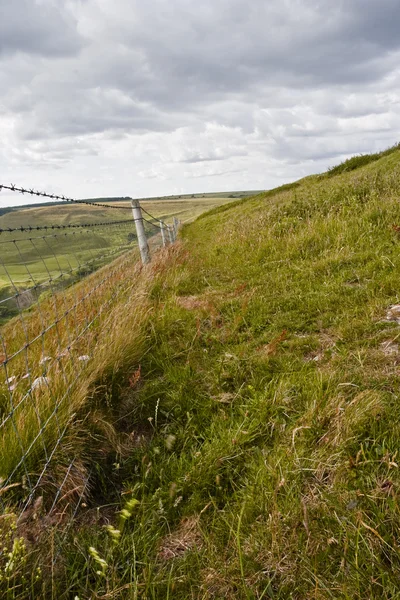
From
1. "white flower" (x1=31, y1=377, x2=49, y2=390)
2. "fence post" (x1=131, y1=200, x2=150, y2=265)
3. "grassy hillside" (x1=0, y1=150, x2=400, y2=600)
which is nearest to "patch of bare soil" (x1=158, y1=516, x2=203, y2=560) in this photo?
"grassy hillside" (x1=0, y1=150, x2=400, y2=600)

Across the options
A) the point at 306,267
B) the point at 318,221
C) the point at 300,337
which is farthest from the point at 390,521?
the point at 318,221

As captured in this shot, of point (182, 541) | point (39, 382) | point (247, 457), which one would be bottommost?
point (182, 541)

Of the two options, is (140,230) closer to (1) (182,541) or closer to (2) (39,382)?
(2) (39,382)

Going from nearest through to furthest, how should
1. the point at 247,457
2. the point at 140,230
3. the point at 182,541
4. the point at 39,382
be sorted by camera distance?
the point at 182,541
the point at 247,457
the point at 39,382
the point at 140,230

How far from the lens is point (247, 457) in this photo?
252cm

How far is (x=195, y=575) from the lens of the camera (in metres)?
1.88

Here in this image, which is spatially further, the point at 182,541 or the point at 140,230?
the point at 140,230

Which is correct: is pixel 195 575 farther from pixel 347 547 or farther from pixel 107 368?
pixel 107 368

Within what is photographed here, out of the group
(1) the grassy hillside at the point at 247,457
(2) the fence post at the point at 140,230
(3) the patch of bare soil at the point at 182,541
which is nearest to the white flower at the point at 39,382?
(1) the grassy hillside at the point at 247,457

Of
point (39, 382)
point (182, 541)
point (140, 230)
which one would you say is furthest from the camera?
point (140, 230)

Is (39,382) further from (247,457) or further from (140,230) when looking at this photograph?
(140,230)

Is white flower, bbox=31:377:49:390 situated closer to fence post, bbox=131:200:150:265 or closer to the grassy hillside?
the grassy hillside

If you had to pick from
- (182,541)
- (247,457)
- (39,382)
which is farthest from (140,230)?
(182,541)

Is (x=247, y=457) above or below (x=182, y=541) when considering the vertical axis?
above
